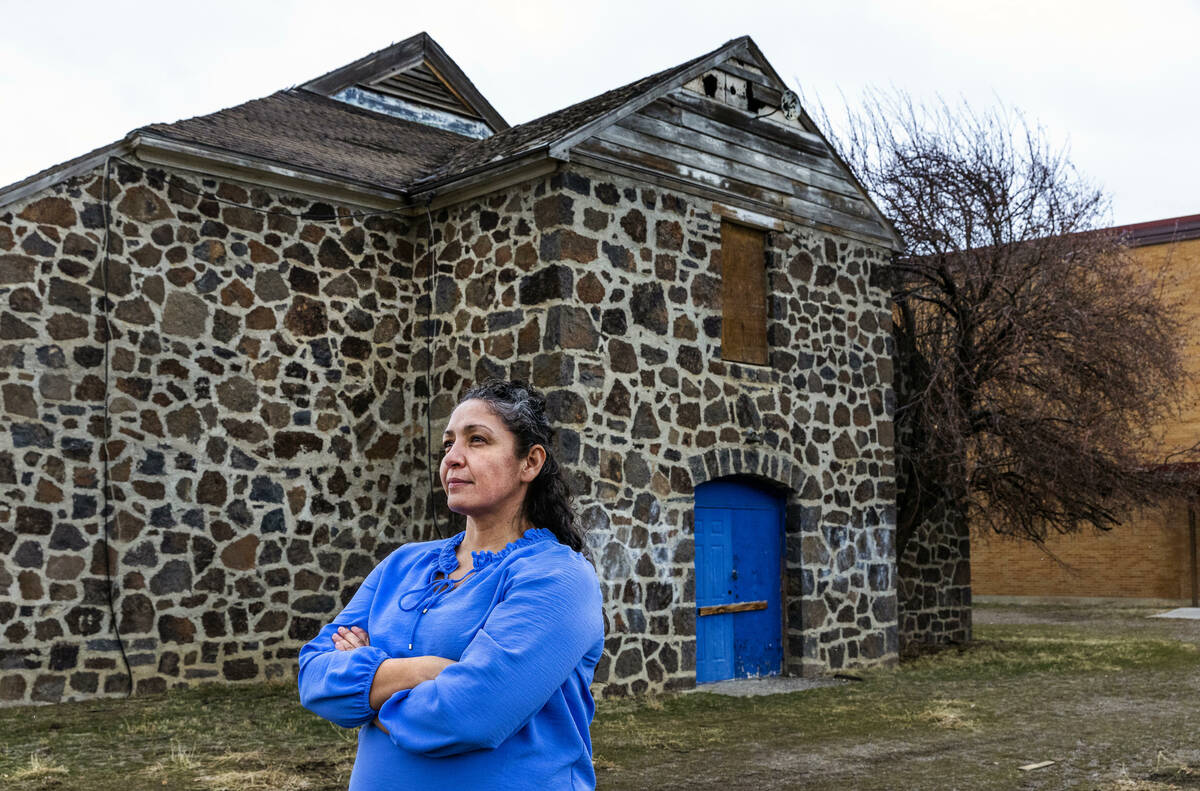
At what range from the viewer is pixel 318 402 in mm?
11461

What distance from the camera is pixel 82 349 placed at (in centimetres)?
1007

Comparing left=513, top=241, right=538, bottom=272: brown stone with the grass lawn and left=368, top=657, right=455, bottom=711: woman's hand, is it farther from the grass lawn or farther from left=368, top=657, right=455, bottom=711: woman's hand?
left=368, top=657, right=455, bottom=711: woman's hand

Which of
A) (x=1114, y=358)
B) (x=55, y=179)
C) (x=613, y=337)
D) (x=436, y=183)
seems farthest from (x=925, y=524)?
(x=55, y=179)

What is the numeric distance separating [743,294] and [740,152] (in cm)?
149

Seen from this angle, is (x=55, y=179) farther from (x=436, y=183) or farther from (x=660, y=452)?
(x=660, y=452)

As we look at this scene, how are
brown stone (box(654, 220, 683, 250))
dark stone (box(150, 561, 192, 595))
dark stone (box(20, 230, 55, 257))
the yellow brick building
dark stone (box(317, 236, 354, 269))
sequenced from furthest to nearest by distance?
the yellow brick building
dark stone (box(317, 236, 354, 269))
brown stone (box(654, 220, 683, 250))
dark stone (box(150, 561, 192, 595))
dark stone (box(20, 230, 55, 257))

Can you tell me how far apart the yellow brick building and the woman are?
22173mm

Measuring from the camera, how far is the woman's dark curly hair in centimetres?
277

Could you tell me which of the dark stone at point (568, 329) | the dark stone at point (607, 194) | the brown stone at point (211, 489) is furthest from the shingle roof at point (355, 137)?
the brown stone at point (211, 489)

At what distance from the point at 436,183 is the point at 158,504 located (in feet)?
13.0

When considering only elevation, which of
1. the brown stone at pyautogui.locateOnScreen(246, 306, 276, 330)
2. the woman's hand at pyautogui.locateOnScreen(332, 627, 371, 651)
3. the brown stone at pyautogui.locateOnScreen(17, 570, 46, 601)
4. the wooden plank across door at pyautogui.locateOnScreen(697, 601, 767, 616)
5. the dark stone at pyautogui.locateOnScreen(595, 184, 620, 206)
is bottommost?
the wooden plank across door at pyautogui.locateOnScreen(697, 601, 767, 616)

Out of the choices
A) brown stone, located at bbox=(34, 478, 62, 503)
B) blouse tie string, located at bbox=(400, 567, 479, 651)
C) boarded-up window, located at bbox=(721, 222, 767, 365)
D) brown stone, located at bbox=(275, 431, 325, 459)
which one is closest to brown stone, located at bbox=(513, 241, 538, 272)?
boarded-up window, located at bbox=(721, 222, 767, 365)

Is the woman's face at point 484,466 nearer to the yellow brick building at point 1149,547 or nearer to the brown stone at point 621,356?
the brown stone at point 621,356

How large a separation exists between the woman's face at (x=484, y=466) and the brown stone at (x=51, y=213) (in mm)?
8481
